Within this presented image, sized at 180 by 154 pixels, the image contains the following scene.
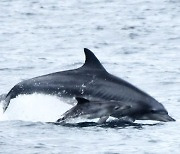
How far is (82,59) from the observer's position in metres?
30.2

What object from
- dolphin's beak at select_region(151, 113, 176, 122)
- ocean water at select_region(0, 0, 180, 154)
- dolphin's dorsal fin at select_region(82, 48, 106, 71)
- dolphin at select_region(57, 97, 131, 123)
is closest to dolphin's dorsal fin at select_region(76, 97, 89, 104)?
dolphin at select_region(57, 97, 131, 123)

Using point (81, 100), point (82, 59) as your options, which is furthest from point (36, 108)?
point (82, 59)

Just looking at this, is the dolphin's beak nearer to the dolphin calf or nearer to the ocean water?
the dolphin calf

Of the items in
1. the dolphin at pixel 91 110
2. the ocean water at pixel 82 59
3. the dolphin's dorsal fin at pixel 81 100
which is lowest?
the ocean water at pixel 82 59

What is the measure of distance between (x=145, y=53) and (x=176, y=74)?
4150mm

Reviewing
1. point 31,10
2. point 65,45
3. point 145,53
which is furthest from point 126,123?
point 31,10

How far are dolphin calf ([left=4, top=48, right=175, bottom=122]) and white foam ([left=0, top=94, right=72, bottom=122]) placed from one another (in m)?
0.22

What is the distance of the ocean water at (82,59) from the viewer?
1811 cm

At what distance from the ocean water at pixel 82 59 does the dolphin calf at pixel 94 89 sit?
0.21 meters

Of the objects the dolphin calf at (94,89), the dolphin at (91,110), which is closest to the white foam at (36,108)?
the dolphin calf at (94,89)

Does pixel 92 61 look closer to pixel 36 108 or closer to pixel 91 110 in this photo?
pixel 91 110

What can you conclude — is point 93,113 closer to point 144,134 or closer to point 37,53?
point 144,134

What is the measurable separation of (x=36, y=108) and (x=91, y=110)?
7.31 feet

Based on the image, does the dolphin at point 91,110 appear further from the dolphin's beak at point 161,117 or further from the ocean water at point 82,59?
the dolphin's beak at point 161,117
